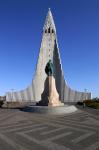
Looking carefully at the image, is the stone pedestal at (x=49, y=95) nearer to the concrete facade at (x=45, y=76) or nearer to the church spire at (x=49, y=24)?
the concrete facade at (x=45, y=76)

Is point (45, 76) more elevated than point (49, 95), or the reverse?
point (45, 76)

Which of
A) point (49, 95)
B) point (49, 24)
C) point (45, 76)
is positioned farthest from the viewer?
point (49, 24)

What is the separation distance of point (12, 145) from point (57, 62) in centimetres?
5036

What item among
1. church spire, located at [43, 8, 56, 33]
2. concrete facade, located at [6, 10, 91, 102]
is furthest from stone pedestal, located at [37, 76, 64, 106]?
church spire, located at [43, 8, 56, 33]

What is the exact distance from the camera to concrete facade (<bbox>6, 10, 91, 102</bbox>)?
52.3 metres

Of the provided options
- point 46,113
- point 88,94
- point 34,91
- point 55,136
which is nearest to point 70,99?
point 88,94

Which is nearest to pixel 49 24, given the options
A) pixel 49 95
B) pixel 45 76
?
pixel 45 76

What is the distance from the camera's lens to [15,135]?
11242 millimetres

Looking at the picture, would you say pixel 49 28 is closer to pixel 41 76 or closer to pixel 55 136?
pixel 41 76

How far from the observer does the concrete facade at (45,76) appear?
2060 inches

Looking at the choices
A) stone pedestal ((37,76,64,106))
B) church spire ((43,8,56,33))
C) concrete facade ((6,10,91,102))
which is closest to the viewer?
stone pedestal ((37,76,64,106))

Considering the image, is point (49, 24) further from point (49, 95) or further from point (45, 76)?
point (49, 95)

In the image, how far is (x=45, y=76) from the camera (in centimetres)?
5803

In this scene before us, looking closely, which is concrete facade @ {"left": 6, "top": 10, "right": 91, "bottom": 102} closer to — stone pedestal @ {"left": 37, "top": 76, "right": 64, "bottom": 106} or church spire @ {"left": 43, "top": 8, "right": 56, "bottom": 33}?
church spire @ {"left": 43, "top": 8, "right": 56, "bottom": 33}
